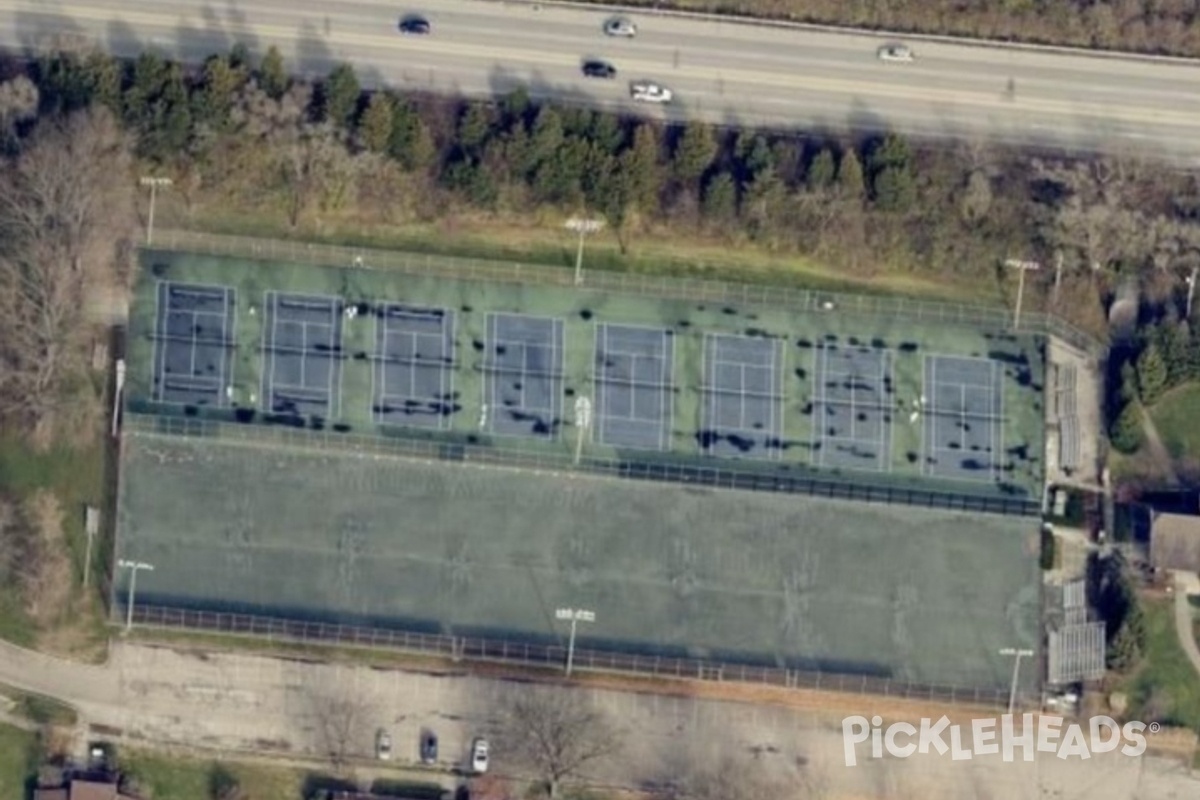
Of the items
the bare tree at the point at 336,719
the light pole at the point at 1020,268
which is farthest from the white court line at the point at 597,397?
the light pole at the point at 1020,268

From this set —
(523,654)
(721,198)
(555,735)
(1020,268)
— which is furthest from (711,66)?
(555,735)

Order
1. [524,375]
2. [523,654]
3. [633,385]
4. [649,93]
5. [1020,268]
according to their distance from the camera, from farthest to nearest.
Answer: [649,93], [1020,268], [633,385], [524,375], [523,654]

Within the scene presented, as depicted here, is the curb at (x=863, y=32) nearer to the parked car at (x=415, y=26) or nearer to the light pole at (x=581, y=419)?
the parked car at (x=415, y=26)

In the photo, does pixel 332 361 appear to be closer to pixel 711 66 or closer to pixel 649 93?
pixel 649 93

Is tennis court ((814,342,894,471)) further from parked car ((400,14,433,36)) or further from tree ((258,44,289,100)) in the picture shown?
tree ((258,44,289,100))

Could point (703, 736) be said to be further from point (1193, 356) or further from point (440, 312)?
point (1193, 356)

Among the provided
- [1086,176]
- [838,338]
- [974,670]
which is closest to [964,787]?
[974,670]
